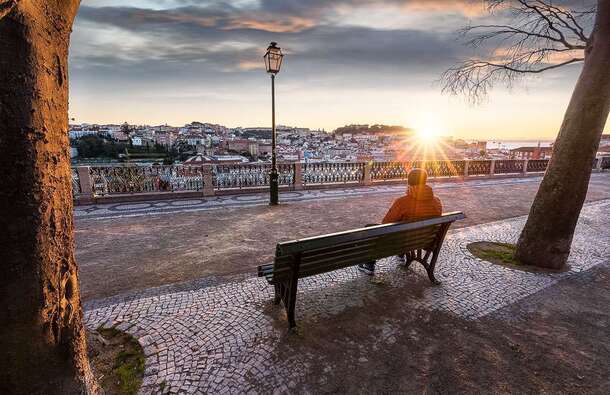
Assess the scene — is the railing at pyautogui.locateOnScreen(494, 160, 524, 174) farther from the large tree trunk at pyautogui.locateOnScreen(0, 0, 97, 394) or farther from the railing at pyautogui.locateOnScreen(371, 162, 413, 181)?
the large tree trunk at pyautogui.locateOnScreen(0, 0, 97, 394)

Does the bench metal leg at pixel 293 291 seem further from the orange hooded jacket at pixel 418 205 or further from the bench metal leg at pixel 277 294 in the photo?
the orange hooded jacket at pixel 418 205

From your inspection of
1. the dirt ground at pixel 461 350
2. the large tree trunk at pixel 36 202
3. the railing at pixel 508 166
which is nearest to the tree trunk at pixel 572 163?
the dirt ground at pixel 461 350

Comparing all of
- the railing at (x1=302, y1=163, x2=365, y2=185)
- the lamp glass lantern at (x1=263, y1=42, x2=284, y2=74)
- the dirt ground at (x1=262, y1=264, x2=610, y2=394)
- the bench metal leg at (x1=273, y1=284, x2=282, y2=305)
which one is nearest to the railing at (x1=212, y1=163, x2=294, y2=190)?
the railing at (x1=302, y1=163, x2=365, y2=185)

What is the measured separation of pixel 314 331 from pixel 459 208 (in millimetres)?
8032

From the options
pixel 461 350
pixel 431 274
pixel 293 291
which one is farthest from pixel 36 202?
pixel 431 274

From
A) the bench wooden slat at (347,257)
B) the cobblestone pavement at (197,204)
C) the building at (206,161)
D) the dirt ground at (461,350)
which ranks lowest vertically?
the dirt ground at (461,350)

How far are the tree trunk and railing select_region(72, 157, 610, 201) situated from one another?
29.3 feet

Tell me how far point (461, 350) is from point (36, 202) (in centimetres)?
357

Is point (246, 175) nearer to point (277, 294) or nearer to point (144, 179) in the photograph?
point (144, 179)

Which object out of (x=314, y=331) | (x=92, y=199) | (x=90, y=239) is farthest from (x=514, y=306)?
(x=92, y=199)

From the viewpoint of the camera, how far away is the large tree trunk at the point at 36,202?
4.81ft

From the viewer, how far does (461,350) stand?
2852mm

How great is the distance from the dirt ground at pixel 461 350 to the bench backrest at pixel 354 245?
2.12ft

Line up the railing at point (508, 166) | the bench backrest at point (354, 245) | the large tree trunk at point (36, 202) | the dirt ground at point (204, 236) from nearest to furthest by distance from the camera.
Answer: the large tree trunk at point (36, 202) < the bench backrest at point (354, 245) < the dirt ground at point (204, 236) < the railing at point (508, 166)
